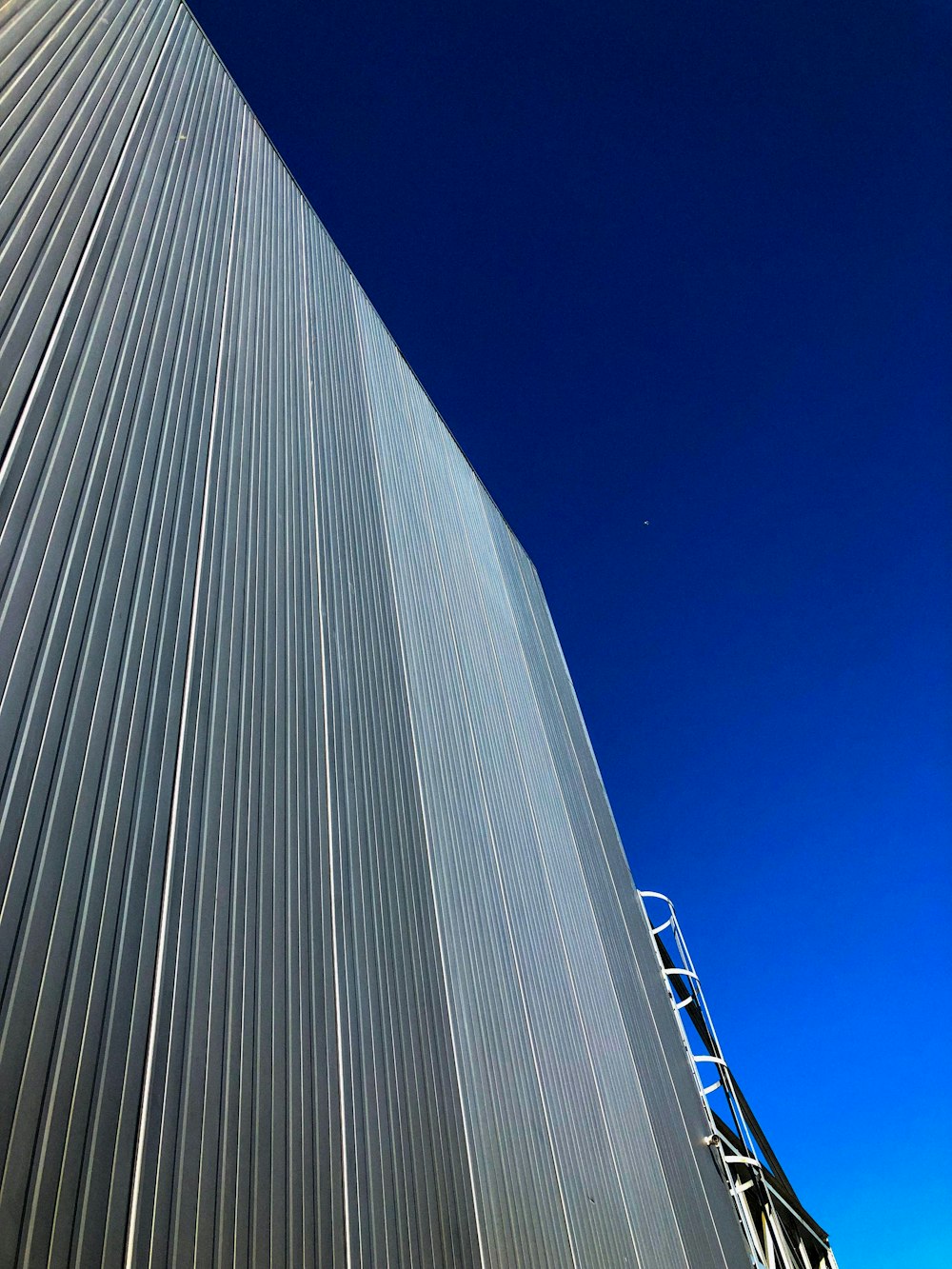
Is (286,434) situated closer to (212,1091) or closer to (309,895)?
(309,895)

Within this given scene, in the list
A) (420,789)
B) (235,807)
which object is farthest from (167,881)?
(420,789)

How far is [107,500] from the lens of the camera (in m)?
4.63

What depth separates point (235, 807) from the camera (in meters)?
4.71

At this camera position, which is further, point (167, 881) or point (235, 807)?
point (235, 807)

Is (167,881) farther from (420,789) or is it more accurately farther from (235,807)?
(420,789)

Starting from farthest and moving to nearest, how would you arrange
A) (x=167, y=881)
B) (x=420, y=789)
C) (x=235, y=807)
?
(x=420, y=789), (x=235, y=807), (x=167, y=881)

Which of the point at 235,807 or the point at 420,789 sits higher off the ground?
the point at 420,789

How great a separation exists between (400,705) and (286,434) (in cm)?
259

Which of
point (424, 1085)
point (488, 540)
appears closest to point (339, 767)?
point (424, 1085)

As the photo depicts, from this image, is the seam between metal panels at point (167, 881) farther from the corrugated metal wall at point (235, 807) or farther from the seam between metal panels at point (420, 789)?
the seam between metal panels at point (420, 789)

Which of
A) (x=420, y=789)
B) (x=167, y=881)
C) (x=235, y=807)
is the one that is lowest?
(x=167, y=881)

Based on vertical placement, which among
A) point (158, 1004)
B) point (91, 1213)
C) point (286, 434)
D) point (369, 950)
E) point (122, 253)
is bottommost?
point (91, 1213)

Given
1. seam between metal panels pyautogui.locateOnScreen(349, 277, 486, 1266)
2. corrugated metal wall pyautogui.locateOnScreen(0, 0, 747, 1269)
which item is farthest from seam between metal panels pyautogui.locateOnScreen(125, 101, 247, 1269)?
seam between metal panels pyautogui.locateOnScreen(349, 277, 486, 1266)

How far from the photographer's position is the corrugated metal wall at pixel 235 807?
133 inches
